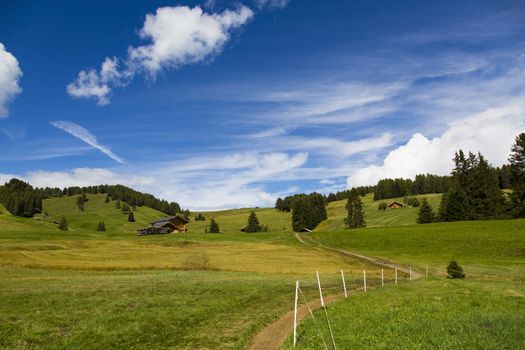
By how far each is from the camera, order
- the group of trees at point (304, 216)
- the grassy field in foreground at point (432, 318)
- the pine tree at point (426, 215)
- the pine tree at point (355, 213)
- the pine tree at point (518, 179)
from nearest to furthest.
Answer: the grassy field in foreground at point (432, 318), the pine tree at point (518, 179), the pine tree at point (426, 215), the pine tree at point (355, 213), the group of trees at point (304, 216)

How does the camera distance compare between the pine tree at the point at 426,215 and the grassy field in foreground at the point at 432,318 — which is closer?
the grassy field in foreground at the point at 432,318

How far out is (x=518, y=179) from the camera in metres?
99.3

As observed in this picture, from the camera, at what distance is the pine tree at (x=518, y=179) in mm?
99000

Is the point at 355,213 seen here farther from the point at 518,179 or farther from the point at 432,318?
the point at 432,318

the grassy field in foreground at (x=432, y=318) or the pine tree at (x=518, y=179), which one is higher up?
the pine tree at (x=518, y=179)

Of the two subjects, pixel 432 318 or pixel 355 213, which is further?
pixel 355 213

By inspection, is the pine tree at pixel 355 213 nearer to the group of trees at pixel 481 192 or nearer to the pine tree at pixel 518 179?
the group of trees at pixel 481 192

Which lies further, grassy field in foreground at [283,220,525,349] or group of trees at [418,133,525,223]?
group of trees at [418,133,525,223]

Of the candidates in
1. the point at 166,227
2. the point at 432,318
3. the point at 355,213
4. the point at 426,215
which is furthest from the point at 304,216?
the point at 432,318

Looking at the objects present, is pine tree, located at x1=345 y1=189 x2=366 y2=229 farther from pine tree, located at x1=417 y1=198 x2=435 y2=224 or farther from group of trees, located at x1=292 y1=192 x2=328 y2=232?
pine tree, located at x1=417 y1=198 x2=435 y2=224

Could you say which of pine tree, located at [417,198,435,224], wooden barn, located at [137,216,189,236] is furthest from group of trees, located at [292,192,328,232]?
pine tree, located at [417,198,435,224]

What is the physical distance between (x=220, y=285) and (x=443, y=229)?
3000 inches

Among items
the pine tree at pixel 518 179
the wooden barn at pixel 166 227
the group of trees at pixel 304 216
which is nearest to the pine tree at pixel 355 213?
the group of trees at pixel 304 216

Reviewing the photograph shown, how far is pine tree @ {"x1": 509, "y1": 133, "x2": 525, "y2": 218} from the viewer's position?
99.0m
